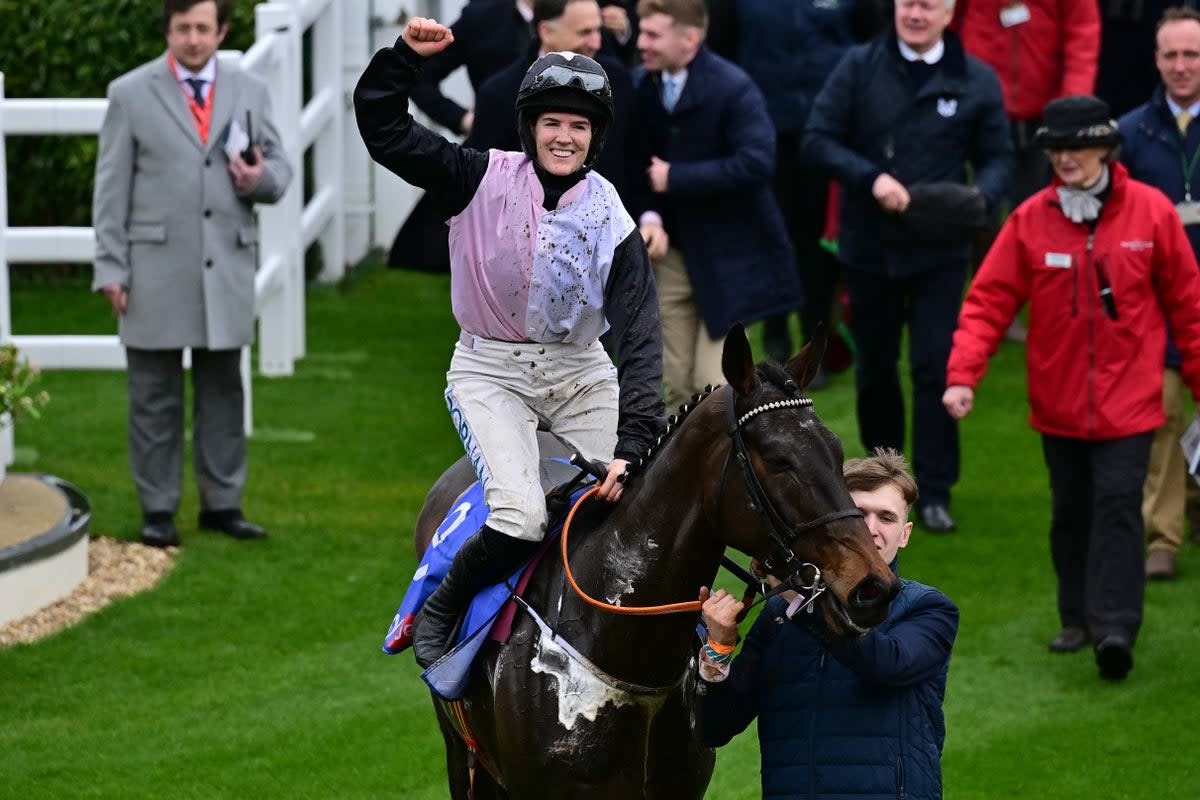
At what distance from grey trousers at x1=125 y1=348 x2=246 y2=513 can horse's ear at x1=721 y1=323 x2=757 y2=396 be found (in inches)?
215

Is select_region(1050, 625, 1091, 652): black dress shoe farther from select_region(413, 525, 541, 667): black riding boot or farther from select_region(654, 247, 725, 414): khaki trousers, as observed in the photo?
select_region(413, 525, 541, 667): black riding boot

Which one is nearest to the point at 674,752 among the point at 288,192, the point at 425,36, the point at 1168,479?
the point at 425,36

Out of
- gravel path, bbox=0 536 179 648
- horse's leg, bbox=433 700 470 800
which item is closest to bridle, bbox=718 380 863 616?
horse's leg, bbox=433 700 470 800

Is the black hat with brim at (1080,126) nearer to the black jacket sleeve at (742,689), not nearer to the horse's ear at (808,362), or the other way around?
the horse's ear at (808,362)

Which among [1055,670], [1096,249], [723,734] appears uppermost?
[1096,249]

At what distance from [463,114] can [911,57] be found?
2.41 metres

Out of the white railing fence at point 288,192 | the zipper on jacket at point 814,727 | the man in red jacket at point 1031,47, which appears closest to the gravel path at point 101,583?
the white railing fence at point 288,192

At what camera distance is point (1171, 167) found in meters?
9.17

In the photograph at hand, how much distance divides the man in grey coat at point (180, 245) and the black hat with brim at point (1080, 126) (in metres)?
3.69

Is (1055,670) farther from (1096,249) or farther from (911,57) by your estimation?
(911,57)

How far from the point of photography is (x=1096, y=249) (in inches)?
314

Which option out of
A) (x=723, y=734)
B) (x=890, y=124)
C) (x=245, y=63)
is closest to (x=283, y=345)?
(x=245, y=63)

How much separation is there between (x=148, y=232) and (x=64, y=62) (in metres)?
4.56

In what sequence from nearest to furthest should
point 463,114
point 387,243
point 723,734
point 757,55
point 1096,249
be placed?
1. point 723,734
2. point 1096,249
3. point 463,114
4. point 757,55
5. point 387,243
